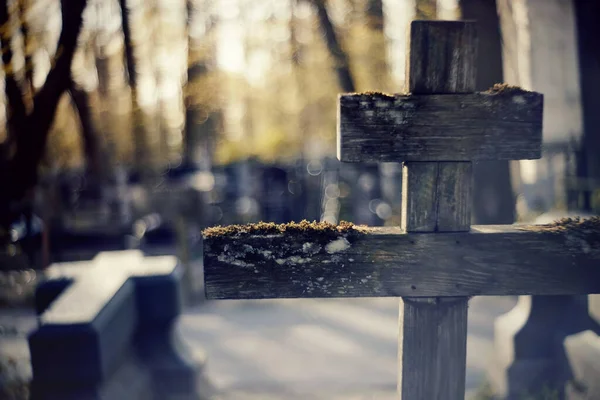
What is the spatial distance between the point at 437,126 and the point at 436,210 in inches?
13.0

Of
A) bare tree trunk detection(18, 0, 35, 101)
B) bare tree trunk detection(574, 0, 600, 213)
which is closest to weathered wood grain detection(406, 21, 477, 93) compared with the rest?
bare tree trunk detection(18, 0, 35, 101)

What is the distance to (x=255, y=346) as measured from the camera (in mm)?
6039

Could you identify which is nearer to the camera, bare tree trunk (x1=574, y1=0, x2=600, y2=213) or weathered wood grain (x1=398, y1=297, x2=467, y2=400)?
weathered wood grain (x1=398, y1=297, x2=467, y2=400)

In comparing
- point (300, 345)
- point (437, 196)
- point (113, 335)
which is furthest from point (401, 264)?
point (300, 345)

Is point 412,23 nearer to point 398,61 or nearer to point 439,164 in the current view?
point 439,164

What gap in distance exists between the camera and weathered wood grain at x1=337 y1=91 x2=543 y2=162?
1.91 metres

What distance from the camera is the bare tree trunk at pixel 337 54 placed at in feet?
31.3

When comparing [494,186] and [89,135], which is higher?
[89,135]

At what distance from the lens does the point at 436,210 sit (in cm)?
199

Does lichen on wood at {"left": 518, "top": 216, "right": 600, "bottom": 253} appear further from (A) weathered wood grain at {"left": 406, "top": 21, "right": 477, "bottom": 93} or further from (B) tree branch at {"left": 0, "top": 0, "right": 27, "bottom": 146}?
(B) tree branch at {"left": 0, "top": 0, "right": 27, "bottom": 146}

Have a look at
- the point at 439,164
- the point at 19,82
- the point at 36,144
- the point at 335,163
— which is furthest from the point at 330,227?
the point at 335,163

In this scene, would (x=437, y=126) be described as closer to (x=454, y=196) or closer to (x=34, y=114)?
(x=454, y=196)

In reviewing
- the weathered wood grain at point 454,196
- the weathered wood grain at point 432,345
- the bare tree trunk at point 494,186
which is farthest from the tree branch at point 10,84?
the bare tree trunk at point 494,186

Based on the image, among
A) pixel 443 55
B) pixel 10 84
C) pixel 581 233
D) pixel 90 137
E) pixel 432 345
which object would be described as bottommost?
pixel 432 345
